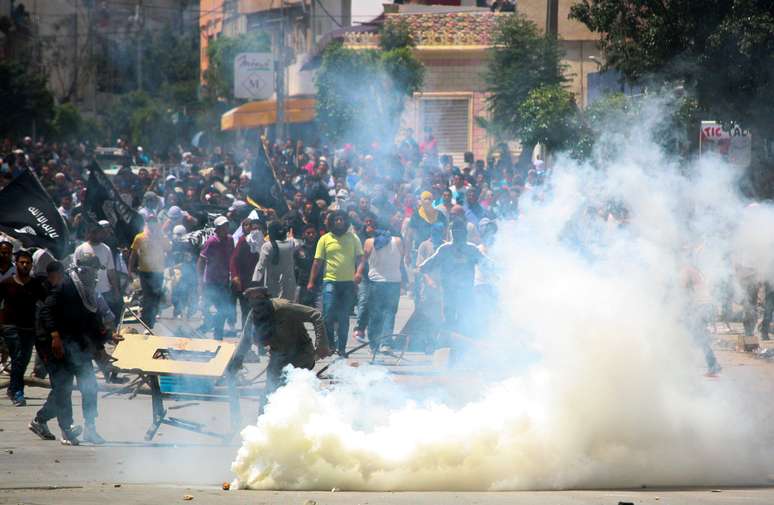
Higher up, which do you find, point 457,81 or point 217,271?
point 457,81

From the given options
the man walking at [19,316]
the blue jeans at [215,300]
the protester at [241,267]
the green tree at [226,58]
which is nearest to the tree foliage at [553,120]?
the protester at [241,267]

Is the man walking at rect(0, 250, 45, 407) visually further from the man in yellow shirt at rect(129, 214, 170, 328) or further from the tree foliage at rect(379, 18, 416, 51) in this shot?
the tree foliage at rect(379, 18, 416, 51)

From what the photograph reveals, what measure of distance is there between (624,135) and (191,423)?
15.7 feet

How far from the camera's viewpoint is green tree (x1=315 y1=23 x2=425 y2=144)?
97.9 ft

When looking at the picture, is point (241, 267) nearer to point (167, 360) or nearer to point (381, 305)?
point (381, 305)

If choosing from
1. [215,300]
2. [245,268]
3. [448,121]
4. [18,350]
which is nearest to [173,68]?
[448,121]

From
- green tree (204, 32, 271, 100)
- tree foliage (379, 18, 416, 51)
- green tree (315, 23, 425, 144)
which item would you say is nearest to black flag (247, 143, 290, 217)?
green tree (315, 23, 425, 144)

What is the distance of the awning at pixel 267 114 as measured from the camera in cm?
3950

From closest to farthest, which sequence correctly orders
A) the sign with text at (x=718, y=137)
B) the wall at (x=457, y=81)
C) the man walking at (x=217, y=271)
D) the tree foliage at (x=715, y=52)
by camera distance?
1. the tree foliage at (x=715, y=52)
2. the sign with text at (x=718, y=137)
3. the man walking at (x=217, y=271)
4. the wall at (x=457, y=81)

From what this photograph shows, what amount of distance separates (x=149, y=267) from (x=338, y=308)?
2524 millimetres

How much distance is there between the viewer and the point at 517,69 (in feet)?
90.7

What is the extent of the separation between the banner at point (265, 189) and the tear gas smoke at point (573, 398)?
31.0 feet

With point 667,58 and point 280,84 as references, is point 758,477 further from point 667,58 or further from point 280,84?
point 280,84

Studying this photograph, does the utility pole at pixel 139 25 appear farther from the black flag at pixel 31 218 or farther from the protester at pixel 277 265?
the protester at pixel 277 265
